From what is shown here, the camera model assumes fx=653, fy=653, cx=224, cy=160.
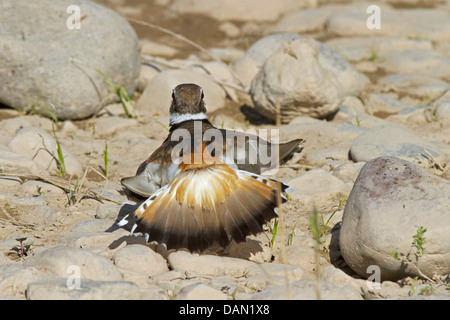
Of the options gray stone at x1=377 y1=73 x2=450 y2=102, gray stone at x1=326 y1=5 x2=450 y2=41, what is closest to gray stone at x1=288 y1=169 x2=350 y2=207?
gray stone at x1=377 y1=73 x2=450 y2=102

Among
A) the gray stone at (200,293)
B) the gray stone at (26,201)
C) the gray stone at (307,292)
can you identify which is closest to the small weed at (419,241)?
the gray stone at (307,292)

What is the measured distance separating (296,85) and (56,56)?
256 cm

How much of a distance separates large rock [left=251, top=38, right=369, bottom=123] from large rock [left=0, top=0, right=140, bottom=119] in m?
1.73

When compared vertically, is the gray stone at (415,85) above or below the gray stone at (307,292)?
above

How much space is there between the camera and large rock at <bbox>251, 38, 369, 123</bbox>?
661cm

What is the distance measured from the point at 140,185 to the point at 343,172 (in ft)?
6.13

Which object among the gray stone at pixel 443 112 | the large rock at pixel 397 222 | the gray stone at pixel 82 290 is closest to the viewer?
the gray stone at pixel 82 290

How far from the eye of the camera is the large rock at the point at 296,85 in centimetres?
661

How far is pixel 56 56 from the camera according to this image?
6938 millimetres

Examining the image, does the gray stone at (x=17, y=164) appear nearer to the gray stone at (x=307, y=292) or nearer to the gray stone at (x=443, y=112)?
the gray stone at (x=307, y=292)

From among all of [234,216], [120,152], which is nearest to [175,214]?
[234,216]

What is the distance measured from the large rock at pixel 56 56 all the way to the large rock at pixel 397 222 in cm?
397
